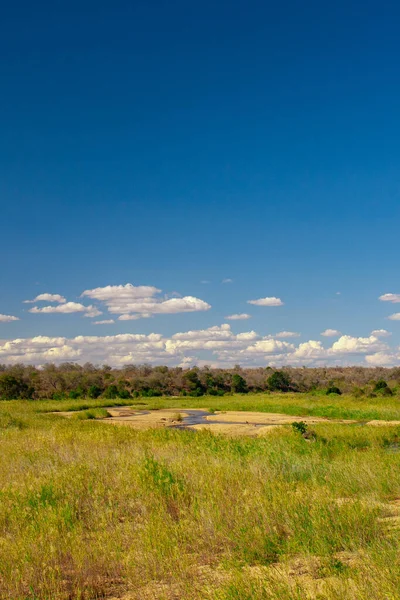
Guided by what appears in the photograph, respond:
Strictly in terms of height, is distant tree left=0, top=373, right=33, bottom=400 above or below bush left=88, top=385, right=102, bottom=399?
above

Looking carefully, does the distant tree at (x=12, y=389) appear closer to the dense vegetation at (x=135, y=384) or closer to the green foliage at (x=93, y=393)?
the dense vegetation at (x=135, y=384)

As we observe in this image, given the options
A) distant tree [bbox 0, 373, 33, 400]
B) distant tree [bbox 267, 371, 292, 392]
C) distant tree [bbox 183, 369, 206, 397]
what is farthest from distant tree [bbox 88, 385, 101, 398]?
distant tree [bbox 267, 371, 292, 392]

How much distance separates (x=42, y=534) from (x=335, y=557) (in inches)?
142

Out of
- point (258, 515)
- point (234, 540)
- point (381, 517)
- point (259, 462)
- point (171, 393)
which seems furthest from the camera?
point (171, 393)

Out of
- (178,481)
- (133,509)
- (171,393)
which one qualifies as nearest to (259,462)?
Result: (178,481)

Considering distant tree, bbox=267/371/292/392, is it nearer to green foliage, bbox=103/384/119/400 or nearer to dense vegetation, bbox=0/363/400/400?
dense vegetation, bbox=0/363/400/400

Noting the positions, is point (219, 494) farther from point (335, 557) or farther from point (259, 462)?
point (259, 462)

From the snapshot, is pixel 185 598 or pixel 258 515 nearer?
pixel 185 598

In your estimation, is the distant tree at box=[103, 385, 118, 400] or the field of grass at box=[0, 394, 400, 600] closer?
the field of grass at box=[0, 394, 400, 600]

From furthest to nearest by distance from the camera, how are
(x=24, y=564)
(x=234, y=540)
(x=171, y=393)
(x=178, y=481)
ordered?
(x=171, y=393) < (x=178, y=481) < (x=234, y=540) < (x=24, y=564)

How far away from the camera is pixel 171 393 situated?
Answer: 328 feet

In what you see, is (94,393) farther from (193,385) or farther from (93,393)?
(193,385)

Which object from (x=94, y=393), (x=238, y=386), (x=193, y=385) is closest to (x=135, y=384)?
(x=193, y=385)

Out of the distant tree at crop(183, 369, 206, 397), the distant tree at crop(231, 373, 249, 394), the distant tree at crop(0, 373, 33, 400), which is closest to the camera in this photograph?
the distant tree at crop(0, 373, 33, 400)
